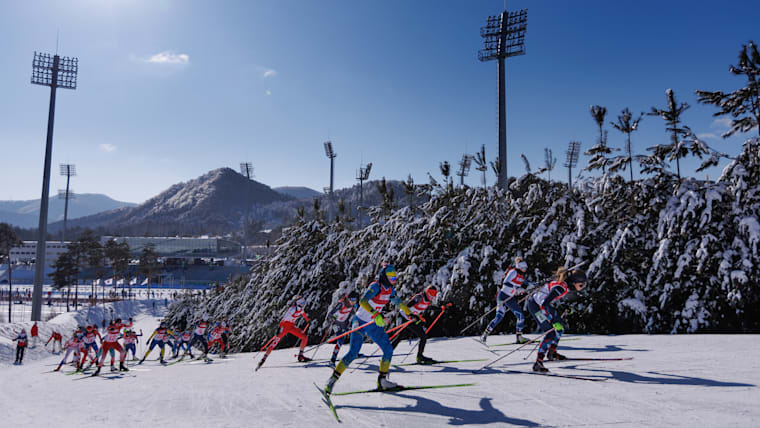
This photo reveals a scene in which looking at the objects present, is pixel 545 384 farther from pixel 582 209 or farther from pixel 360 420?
pixel 582 209

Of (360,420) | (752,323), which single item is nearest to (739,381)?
(360,420)

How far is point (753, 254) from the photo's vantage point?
449 inches

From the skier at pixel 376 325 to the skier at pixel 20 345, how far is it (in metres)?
26.4

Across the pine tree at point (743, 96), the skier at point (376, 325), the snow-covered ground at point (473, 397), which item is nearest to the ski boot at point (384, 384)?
the skier at point (376, 325)

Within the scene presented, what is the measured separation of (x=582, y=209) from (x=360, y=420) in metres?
11.7

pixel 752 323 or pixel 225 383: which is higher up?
pixel 752 323

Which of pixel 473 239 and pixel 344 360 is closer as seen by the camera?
pixel 344 360

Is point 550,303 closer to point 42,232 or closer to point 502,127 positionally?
point 502,127

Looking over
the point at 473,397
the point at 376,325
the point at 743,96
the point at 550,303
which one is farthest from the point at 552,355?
the point at 743,96

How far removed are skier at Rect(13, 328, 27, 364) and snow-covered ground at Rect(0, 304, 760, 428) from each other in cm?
1805

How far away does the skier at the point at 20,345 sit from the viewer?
77.4 ft

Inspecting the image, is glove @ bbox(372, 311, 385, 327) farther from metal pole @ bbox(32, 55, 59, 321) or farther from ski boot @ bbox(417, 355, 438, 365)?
metal pole @ bbox(32, 55, 59, 321)

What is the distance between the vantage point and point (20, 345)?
24.0m

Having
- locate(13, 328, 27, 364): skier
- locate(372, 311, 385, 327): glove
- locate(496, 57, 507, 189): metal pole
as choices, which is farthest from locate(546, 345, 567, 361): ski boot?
locate(13, 328, 27, 364): skier
